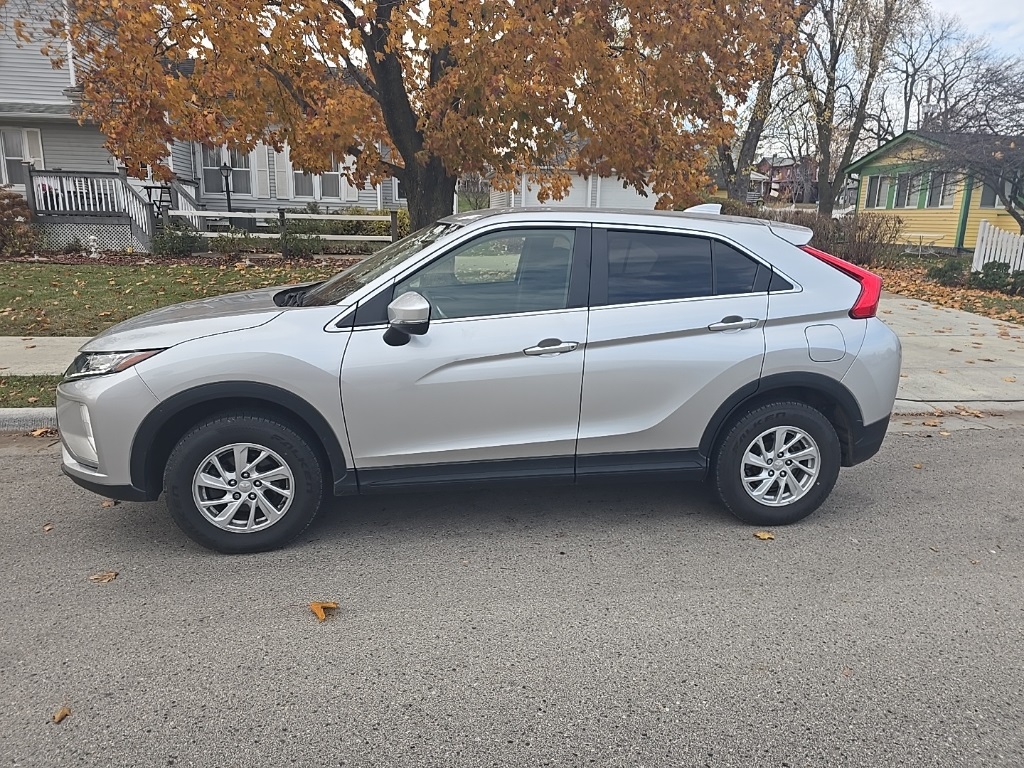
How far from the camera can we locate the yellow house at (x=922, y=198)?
24.3m

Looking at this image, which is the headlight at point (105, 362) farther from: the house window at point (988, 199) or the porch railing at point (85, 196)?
the house window at point (988, 199)

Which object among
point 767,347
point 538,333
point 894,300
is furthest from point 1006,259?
point 538,333

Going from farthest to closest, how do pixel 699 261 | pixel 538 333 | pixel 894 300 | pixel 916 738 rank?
pixel 894 300, pixel 699 261, pixel 538 333, pixel 916 738

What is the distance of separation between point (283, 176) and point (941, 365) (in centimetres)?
1999

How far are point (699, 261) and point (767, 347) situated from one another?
61 cm

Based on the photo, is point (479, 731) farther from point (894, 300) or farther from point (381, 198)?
point (381, 198)

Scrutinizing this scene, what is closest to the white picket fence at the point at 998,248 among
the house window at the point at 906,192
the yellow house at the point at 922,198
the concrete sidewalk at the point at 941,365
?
the concrete sidewalk at the point at 941,365

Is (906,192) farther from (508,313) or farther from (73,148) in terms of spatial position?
(508,313)

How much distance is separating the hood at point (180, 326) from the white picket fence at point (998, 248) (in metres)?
15.4

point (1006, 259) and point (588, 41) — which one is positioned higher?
point (588, 41)

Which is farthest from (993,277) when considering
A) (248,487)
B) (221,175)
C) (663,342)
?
(221,175)

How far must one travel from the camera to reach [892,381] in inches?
175

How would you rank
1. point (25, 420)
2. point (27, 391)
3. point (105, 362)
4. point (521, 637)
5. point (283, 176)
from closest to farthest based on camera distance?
point (521, 637)
point (105, 362)
point (25, 420)
point (27, 391)
point (283, 176)

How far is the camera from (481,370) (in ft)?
12.8
